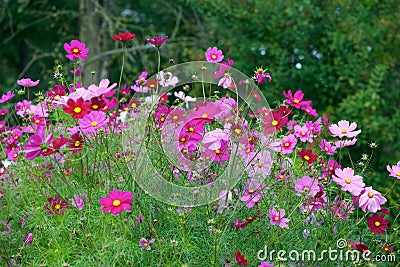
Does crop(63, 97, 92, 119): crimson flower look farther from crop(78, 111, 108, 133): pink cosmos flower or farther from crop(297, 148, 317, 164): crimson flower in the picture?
crop(297, 148, 317, 164): crimson flower

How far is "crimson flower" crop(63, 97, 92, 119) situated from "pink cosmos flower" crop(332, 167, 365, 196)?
0.76 m

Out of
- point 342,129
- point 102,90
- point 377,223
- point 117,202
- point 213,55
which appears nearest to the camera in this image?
point 117,202

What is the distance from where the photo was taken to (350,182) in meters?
1.73

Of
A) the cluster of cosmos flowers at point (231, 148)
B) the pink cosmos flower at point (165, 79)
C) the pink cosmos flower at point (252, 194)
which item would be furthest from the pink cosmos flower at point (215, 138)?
the pink cosmos flower at point (165, 79)

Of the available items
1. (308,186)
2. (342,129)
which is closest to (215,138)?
(308,186)

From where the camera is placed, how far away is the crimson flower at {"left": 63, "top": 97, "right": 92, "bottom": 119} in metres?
1.58

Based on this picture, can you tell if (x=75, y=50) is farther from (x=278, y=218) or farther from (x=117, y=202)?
(x=278, y=218)

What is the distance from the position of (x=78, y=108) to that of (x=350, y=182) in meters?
0.83

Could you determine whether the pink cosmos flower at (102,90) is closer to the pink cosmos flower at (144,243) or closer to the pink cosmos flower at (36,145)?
the pink cosmos flower at (36,145)

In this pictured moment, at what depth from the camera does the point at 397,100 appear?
4.50 m

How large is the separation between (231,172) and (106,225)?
16.8 inches

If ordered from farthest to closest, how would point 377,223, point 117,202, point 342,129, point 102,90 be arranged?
point 342,129 < point 377,223 < point 102,90 < point 117,202

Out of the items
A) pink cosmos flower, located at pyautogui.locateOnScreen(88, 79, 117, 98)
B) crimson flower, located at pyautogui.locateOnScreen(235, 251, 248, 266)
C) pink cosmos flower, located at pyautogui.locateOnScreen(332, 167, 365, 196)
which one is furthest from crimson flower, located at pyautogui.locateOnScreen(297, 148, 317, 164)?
pink cosmos flower, located at pyautogui.locateOnScreen(88, 79, 117, 98)

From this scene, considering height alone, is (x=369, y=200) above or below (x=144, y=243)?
above
